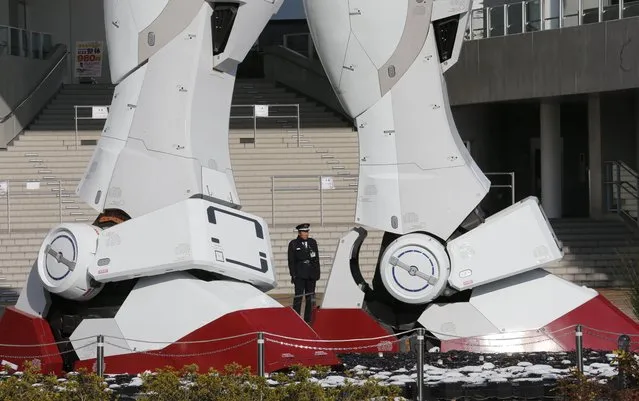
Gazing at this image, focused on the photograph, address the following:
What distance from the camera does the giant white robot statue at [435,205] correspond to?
49.9ft

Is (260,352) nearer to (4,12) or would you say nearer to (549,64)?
(549,64)

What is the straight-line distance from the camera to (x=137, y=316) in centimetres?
1403

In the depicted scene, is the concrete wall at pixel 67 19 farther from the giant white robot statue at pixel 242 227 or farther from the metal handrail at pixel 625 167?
the giant white robot statue at pixel 242 227

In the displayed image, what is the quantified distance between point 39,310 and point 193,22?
295 cm

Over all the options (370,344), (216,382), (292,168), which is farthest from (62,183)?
(216,382)

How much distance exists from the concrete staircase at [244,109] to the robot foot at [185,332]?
21.9 metres

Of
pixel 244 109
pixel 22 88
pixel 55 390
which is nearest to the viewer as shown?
pixel 55 390

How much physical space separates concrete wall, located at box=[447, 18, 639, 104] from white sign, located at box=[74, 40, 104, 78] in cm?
1044

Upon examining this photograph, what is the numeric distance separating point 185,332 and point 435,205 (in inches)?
115

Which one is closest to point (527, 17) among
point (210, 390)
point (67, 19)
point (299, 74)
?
point (299, 74)

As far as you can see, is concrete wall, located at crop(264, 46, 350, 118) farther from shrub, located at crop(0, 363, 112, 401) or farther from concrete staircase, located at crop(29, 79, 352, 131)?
shrub, located at crop(0, 363, 112, 401)

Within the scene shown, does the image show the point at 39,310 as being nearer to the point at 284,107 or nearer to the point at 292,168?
the point at 292,168

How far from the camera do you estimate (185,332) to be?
545 inches

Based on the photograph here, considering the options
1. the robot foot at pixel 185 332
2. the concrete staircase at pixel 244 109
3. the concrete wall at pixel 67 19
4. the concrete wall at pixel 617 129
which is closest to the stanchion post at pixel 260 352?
A: the robot foot at pixel 185 332
